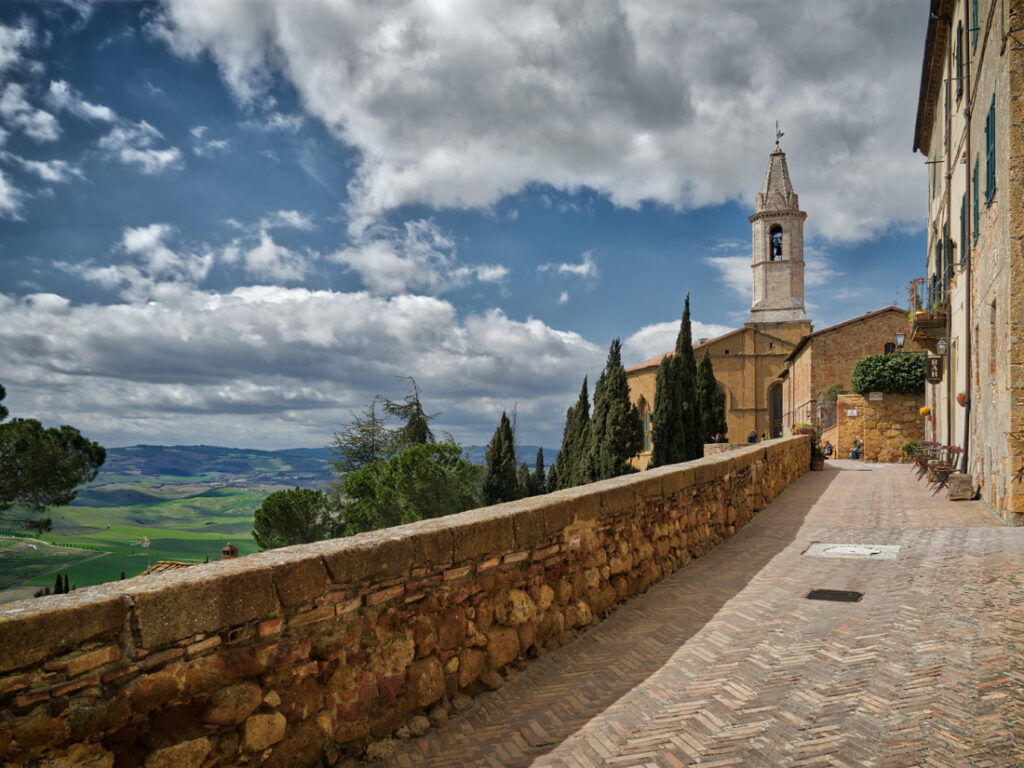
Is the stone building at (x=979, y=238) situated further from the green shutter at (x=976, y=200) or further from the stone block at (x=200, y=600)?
the stone block at (x=200, y=600)

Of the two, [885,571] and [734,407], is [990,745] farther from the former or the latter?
[734,407]

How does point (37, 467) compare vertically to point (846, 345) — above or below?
below

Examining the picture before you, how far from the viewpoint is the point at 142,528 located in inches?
3479

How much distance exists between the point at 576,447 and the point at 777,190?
26797 mm

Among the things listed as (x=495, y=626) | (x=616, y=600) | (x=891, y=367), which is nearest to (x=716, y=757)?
(x=495, y=626)

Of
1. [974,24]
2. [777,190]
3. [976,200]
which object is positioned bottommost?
[976,200]

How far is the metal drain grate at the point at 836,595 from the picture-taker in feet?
19.6

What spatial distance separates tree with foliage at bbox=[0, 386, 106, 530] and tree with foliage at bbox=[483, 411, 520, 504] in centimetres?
2057

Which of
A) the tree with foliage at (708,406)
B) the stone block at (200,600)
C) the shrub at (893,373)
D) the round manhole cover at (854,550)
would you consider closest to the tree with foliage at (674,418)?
the tree with foliage at (708,406)

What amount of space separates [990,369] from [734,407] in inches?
1598

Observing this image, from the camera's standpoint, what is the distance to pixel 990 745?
3270 mm

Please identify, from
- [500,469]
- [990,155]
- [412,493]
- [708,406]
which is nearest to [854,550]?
[990,155]

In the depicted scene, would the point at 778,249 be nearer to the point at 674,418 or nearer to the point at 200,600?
the point at 674,418

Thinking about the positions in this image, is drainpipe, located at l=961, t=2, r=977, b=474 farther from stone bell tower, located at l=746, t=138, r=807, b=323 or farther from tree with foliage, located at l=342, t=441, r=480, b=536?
stone bell tower, located at l=746, t=138, r=807, b=323
